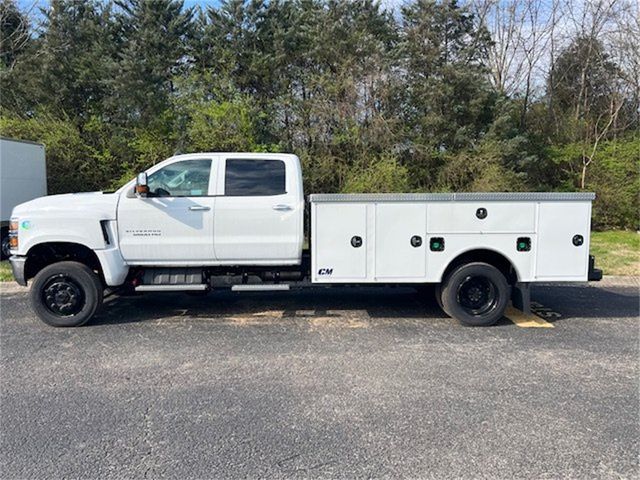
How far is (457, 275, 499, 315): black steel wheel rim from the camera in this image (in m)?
6.35

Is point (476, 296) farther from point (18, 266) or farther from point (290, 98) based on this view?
point (290, 98)

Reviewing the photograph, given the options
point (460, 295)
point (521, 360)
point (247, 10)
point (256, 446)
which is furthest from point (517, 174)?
point (256, 446)

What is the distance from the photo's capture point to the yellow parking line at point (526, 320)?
20.9 ft

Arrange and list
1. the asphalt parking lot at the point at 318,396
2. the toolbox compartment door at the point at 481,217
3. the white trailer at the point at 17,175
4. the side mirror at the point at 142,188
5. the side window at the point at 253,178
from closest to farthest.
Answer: the asphalt parking lot at the point at 318,396, the side mirror at the point at 142,188, the toolbox compartment door at the point at 481,217, the side window at the point at 253,178, the white trailer at the point at 17,175

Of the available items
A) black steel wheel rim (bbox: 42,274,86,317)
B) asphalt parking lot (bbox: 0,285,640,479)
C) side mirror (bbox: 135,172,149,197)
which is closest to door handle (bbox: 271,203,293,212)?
asphalt parking lot (bbox: 0,285,640,479)

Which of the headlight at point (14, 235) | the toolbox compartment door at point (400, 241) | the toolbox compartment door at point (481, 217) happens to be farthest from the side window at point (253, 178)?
the headlight at point (14, 235)

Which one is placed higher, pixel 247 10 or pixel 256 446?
pixel 247 10

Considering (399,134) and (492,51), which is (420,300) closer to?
(399,134)

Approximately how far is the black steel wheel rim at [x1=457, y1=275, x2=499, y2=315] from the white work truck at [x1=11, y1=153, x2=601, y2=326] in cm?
1

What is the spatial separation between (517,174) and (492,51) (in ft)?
26.2

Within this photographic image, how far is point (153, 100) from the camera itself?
56.5 feet

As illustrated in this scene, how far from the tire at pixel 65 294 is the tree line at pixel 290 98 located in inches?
418

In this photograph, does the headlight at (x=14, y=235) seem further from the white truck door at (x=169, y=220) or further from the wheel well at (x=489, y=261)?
the wheel well at (x=489, y=261)

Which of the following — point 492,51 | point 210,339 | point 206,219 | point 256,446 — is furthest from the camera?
point 492,51
